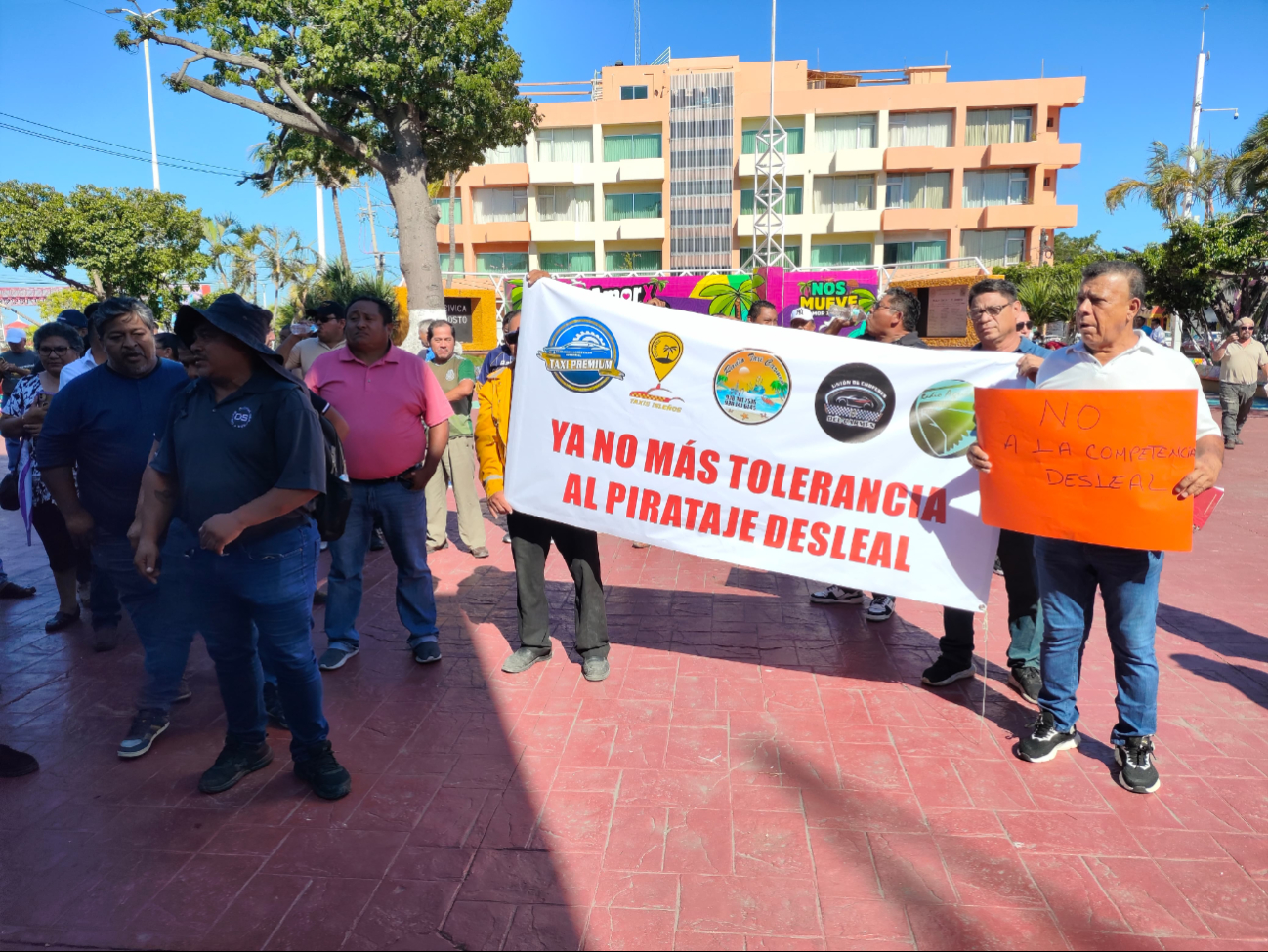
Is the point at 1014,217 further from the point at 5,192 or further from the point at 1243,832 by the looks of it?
the point at 1243,832

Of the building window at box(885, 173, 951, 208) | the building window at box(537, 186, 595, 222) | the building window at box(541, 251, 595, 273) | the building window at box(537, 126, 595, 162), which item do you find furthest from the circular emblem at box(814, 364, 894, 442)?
the building window at box(537, 126, 595, 162)

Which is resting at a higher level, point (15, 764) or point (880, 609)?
point (880, 609)

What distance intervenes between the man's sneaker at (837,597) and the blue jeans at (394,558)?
8.27ft

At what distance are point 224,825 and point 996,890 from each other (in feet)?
9.07

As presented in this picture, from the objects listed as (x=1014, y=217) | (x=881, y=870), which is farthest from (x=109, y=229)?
(x=1014, y=217)

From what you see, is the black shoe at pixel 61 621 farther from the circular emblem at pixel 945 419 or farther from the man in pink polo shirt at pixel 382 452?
the circular emblem at pixel 945 419

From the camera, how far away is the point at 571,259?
146 feet

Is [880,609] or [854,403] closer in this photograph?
[854,403]

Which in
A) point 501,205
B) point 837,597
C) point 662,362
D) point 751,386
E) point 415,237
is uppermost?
point 501,205

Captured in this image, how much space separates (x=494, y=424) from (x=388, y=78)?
46.7 feet

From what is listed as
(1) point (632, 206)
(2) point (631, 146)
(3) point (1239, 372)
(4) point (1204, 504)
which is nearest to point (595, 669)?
(4) point (1204, 504)

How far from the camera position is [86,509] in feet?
13.7

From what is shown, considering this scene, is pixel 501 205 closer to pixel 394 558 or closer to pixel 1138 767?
pixel 394 558

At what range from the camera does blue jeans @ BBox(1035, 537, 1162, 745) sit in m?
3.21
